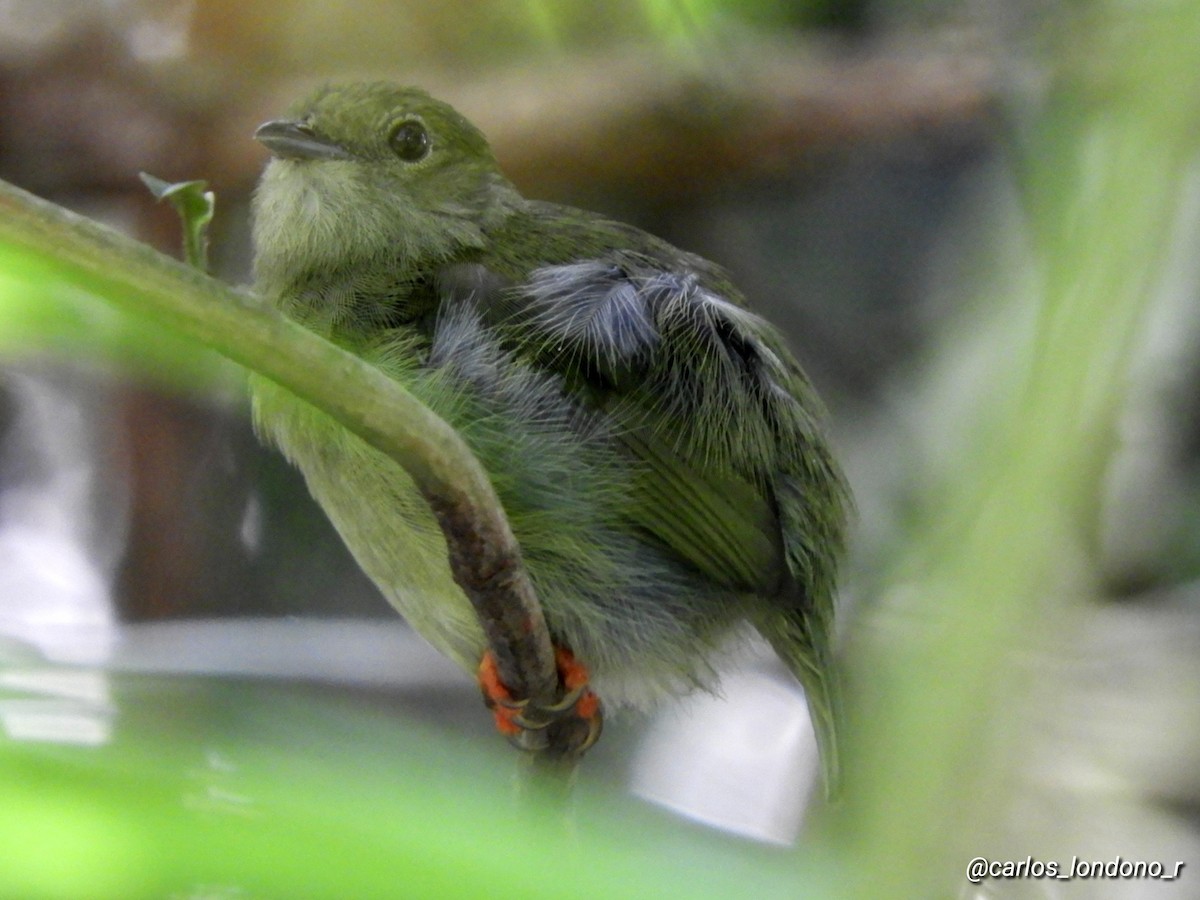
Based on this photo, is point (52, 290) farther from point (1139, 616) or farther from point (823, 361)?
point (823, 361)

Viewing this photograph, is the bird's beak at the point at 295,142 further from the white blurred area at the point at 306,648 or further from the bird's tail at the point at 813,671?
the bird's tail at the point at 813,671

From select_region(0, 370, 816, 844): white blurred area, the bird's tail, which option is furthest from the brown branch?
select_region(0, 370, 816, 844): white blurred area

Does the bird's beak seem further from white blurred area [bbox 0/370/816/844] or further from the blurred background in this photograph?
white blurred area [bbox 0/370/816/844]

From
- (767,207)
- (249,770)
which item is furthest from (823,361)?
(249,770)

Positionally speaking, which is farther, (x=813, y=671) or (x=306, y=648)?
(x=306, y=648)

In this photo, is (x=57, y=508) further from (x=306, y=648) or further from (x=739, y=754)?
(x=739, y=754)

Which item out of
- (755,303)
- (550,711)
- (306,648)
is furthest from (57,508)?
(755,303)
